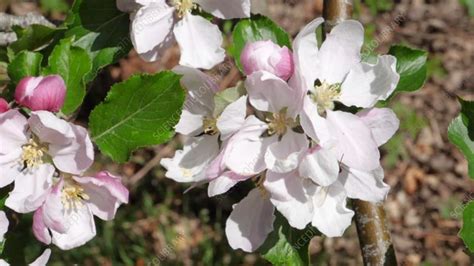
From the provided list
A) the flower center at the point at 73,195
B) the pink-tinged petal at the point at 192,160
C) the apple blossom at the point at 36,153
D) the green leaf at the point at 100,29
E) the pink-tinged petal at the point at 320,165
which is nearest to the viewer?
the pink-tinged petal at the point at 320,165

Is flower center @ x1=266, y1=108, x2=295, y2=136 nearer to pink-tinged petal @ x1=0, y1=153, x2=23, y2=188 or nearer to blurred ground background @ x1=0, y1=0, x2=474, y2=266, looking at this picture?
pink-tinged petal @ x1=0, y1=153, x2=23, y2=188

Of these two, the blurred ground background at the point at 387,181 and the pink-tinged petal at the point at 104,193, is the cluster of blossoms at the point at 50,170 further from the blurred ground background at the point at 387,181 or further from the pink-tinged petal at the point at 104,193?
the blurred ground background at the point at 387,181

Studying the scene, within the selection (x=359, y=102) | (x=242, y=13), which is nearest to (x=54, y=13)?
(x=242, y=13)

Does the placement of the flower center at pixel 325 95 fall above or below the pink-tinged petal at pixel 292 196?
above

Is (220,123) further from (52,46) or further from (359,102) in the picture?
(52,46)

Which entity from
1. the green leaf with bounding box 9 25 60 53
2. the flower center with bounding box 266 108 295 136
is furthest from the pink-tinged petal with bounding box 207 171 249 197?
the green leaf with bounding box 9 25 60 53

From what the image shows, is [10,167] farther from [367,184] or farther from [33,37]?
[367,184]

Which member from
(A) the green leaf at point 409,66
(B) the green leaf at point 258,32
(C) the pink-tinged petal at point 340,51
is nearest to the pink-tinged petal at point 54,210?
(B) the green leaf at point 258,32
